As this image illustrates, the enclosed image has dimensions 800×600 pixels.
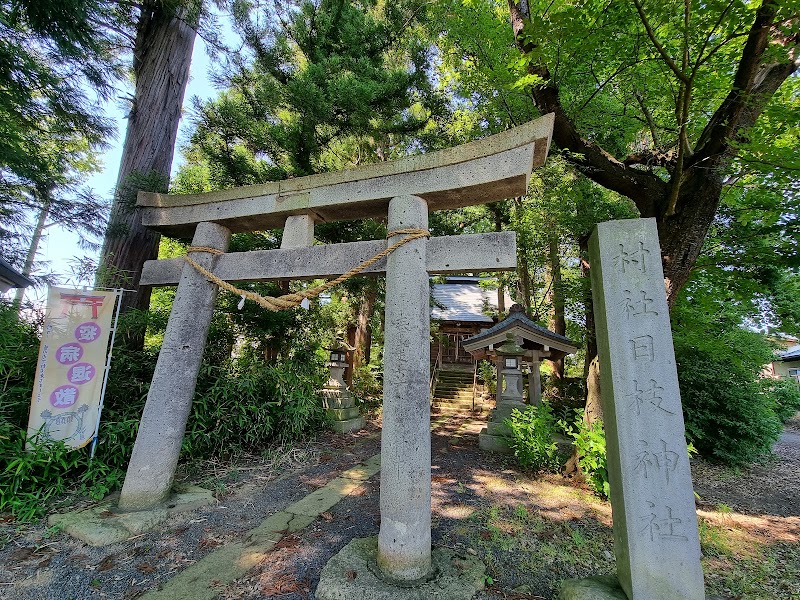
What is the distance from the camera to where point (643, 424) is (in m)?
2.13

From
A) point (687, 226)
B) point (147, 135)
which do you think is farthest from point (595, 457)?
point (147, 135)

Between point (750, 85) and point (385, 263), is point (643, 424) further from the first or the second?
point (750, 85)

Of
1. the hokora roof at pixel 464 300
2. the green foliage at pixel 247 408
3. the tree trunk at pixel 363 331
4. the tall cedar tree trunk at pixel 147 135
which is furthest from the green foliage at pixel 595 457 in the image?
the hokora roof at pixel 464 300

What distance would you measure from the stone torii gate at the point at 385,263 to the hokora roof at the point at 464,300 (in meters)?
11.5

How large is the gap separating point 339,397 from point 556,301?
6961mm

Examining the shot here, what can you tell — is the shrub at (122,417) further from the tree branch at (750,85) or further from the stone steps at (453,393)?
the stone steps at (453,393)

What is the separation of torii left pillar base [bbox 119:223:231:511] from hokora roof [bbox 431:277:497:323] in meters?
11.5

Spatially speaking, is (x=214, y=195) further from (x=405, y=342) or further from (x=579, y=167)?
(x=579, y=167)

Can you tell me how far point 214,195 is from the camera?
3.90 metres

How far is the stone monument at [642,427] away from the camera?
196 centimetres

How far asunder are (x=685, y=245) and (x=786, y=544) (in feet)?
10.9

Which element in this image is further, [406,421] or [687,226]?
[687,226]

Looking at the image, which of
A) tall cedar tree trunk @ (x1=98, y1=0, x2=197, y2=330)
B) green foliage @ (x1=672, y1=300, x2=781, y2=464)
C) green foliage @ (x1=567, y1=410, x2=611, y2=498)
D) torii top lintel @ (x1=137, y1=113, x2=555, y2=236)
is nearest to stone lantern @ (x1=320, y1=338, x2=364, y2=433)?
tall cedar tree trunk @ (x1=98, y1=0, x2=197, y2=330)

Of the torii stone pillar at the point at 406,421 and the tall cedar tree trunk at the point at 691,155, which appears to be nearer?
the torii stone pillar at the point at 406,421
